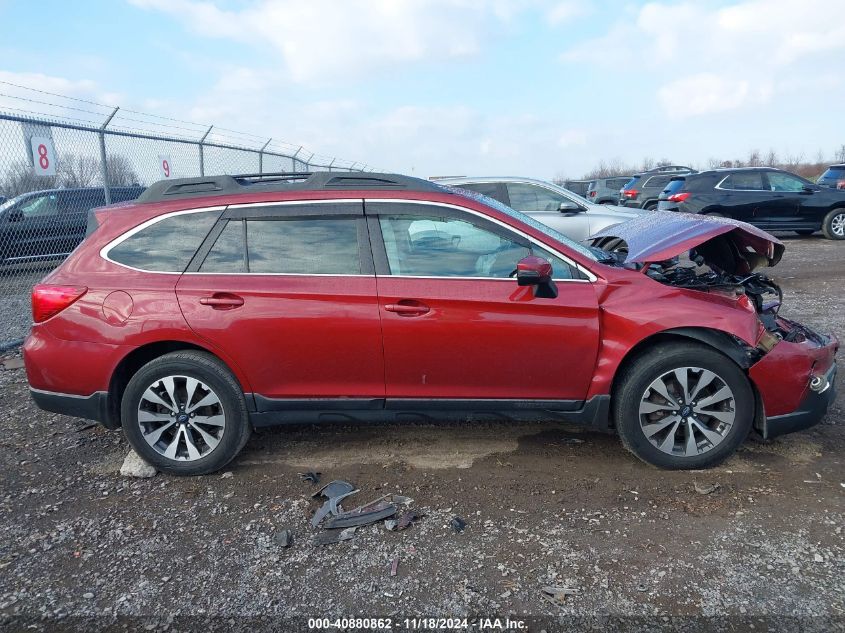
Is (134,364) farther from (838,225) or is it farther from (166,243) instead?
(838,225)

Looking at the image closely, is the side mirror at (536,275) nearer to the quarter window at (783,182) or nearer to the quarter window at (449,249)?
the quarter window at (449,249)

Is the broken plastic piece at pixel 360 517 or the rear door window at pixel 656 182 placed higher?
the rear door window at pixel 656 182

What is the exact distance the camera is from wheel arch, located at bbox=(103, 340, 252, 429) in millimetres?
3627

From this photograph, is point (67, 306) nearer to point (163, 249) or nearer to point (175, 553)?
point (163, 249)

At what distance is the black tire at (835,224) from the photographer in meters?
13.9

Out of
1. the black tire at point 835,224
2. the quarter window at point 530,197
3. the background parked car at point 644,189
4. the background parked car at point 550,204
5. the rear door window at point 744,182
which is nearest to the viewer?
the background parked car at point 550,204

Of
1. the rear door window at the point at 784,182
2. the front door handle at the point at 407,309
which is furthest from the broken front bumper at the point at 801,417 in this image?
the rear door window at the point at 784,182

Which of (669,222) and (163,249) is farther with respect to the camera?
(669,222)

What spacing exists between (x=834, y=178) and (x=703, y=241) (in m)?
14.8

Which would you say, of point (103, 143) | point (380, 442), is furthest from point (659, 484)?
point (103, 143)

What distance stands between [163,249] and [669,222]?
345 cm

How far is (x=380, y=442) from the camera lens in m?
4.13

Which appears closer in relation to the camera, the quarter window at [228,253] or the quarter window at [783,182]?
the quarter window at [228,253]

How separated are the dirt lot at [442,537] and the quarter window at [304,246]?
127 centimetres
